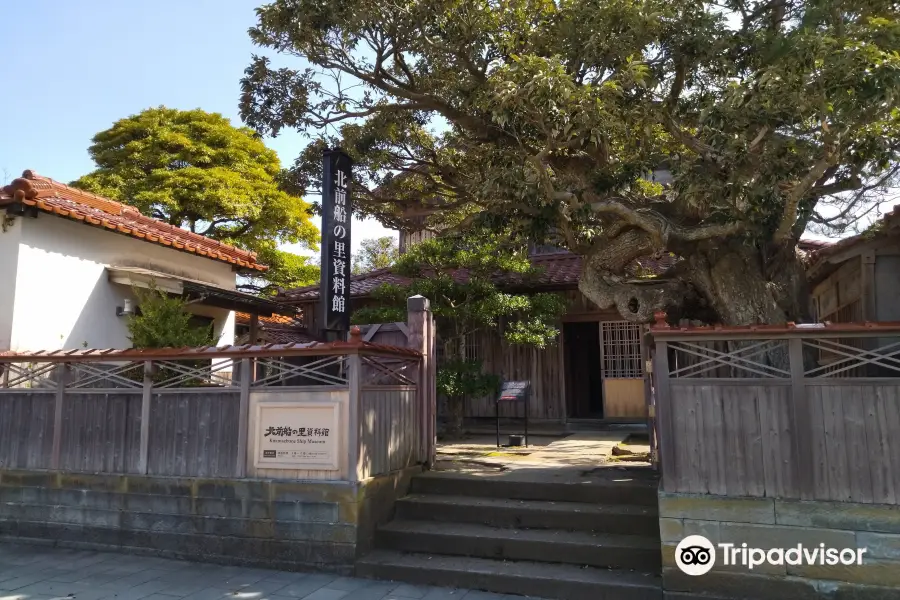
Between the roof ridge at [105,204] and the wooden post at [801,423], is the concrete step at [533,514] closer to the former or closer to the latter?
the wooden post at [801,423]

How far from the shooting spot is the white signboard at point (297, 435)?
6.16 meters

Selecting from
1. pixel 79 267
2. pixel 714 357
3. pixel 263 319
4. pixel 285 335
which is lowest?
pixel 714 357

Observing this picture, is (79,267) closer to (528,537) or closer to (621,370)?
(528,537)

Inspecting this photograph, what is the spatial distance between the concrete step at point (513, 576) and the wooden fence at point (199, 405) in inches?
35.7

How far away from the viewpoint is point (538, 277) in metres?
13.1

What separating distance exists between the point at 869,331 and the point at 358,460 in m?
4.64

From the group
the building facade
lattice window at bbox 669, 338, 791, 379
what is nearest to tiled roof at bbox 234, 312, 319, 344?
the building facade

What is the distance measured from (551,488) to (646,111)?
436 centimetres

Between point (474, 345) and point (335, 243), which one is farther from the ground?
point (335, 243)

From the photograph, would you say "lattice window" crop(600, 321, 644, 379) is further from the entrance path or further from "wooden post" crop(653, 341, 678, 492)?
"wooden post" crop(653, 341, 678, 492)

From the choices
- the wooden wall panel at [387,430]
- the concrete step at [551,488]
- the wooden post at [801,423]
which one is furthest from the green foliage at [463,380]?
the wooden post at [801,423]

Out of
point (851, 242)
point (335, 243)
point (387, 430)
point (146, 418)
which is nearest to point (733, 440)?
point (387, 430)

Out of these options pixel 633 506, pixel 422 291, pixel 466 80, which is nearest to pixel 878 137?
pixel 633 506

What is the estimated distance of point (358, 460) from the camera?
605 cm
